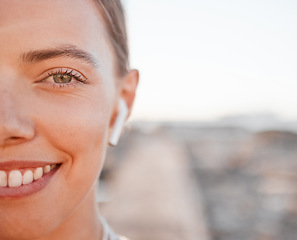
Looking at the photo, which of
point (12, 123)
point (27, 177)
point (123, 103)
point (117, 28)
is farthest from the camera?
point (123, 103)

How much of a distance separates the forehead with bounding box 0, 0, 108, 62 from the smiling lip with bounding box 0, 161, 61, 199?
1.31 feet

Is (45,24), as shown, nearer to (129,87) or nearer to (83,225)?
(129,87)

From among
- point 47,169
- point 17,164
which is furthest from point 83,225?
point 17,164

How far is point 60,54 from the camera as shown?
148 cm

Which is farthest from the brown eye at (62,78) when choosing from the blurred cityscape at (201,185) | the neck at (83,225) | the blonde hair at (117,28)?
the blurred cityscape at (201,185)

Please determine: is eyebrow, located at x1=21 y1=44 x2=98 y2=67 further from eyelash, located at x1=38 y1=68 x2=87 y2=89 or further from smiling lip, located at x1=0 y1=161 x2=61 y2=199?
smiling lip, located at x1=0 y1=161 x2=61 y2=199

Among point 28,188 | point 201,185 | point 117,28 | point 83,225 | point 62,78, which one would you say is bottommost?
point 201,185

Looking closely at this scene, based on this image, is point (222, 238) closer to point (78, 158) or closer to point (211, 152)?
point (78, 158)

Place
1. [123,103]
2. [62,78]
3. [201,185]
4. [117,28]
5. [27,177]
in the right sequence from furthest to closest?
1. [201,185]
2. [123,103]
3. [117,28]
4. [62,78]
5. [27,177]

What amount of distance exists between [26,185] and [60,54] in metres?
0.50

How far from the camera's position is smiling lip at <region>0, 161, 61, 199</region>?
4.50 feet

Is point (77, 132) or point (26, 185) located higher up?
point (77, 132)

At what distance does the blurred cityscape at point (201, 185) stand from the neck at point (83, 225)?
14.1 ft

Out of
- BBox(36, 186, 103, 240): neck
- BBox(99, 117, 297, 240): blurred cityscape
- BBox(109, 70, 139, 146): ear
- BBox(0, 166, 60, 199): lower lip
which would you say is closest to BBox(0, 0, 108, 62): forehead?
BBox(109, 70, 139, 146): ear
